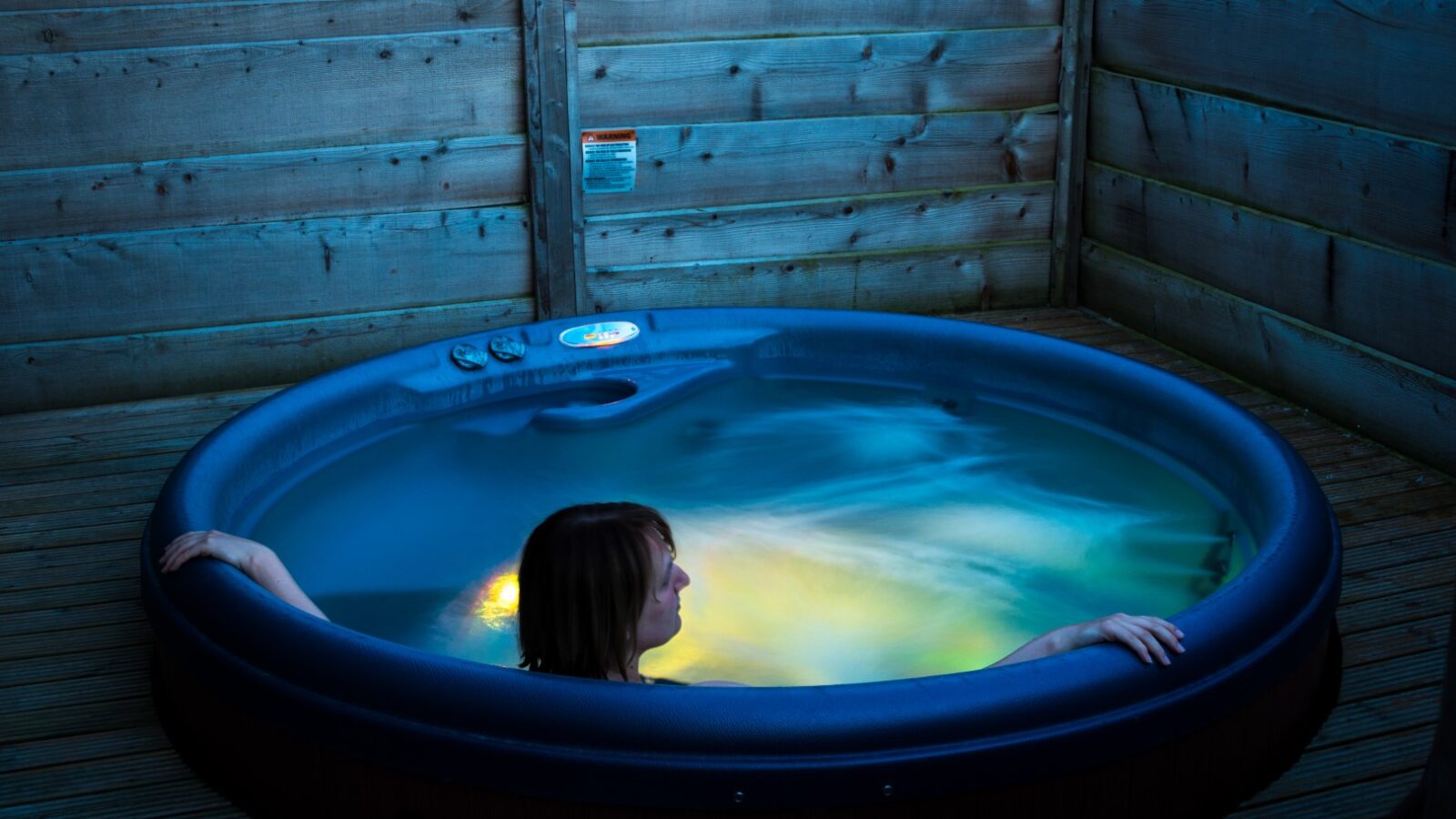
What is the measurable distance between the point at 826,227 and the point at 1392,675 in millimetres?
2243

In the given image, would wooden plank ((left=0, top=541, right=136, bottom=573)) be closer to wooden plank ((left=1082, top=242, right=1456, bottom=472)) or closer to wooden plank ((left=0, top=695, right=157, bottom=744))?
wooden plank ((left=0, top=695, right=157, bottom=744))

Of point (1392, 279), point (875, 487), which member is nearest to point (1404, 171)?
point (1392, 279)

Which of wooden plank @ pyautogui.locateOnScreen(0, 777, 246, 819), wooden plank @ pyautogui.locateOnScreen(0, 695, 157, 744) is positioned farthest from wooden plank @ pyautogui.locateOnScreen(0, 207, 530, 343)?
wooden plank @ pyautogui.locateOnScreen(0, 777, 246, 819)

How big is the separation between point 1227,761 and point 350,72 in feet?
8.82

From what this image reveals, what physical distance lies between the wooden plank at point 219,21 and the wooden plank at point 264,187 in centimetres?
29

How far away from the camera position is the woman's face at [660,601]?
1913mm

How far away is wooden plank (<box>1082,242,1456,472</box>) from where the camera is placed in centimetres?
313

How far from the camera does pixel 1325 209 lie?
3.35 metres

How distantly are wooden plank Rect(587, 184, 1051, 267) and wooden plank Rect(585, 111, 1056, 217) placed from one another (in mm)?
34

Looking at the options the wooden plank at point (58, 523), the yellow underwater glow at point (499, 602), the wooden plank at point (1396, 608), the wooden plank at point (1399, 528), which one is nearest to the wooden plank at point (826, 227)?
the yellow underwater glow at point (499, 602)

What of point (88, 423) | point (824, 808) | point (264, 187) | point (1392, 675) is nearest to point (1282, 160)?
point (1392, 675)

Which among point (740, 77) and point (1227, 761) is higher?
point (740, 77)

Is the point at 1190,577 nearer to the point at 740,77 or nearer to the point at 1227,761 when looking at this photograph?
the point at 1227,761

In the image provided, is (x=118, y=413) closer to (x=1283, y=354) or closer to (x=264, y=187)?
(x=264, y=187)
